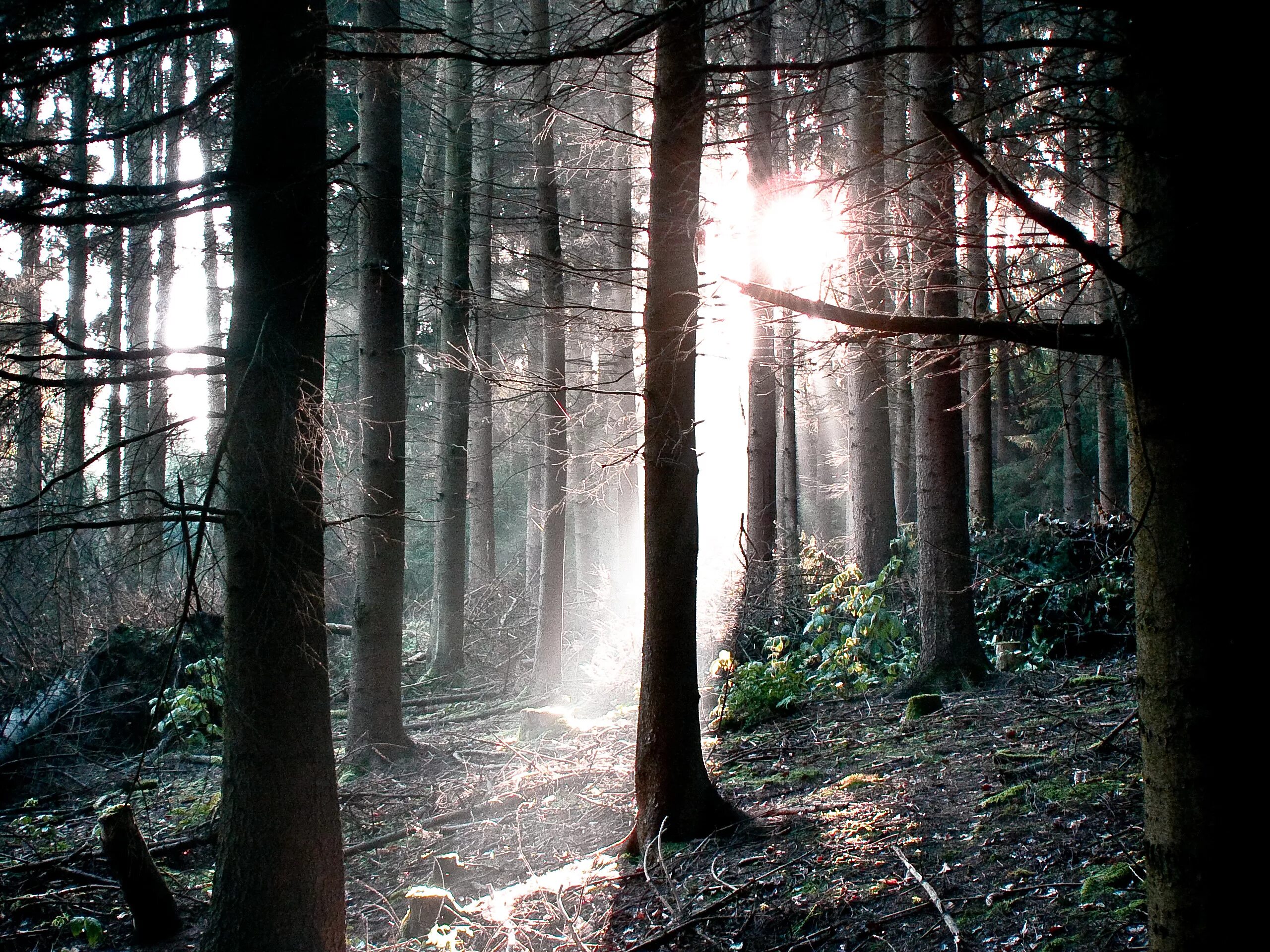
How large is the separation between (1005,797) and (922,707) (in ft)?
8.25

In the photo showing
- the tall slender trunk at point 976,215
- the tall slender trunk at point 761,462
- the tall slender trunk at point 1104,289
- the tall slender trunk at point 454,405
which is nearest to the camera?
the tall slender trunk at point 1104,289

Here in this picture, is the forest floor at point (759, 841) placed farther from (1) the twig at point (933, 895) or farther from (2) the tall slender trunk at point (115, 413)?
(2) the tall slender trunk at point (115, 413)

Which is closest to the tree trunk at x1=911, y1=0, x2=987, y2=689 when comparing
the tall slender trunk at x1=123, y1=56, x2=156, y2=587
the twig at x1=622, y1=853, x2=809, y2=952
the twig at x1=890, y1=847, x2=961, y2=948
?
the twig at x1=890, y1=847, x2=961, y2=948

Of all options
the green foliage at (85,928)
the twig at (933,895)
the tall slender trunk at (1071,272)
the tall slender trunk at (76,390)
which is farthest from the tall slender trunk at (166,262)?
the twig at (933,895)

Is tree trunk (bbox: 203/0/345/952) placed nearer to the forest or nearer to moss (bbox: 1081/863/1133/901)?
the forest

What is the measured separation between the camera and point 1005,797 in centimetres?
510

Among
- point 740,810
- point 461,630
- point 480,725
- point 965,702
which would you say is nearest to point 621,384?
point 461,630

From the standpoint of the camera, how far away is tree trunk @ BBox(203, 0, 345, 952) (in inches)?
172

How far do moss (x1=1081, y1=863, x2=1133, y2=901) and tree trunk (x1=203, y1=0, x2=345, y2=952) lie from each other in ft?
12.4

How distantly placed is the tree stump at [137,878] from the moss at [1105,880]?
5.30m

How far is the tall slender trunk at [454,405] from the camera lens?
1236 centimetres

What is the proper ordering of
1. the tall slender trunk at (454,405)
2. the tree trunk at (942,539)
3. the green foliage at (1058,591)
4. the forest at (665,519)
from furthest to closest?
the tall slender trunk at (454,405) < the green foliage at (1058,591) < the tree trunk at (942,539) < the forest at (665,519)

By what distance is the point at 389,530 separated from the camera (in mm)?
9070

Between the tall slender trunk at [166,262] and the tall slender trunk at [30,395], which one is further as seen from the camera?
the tall slender trunk at [166,262]
